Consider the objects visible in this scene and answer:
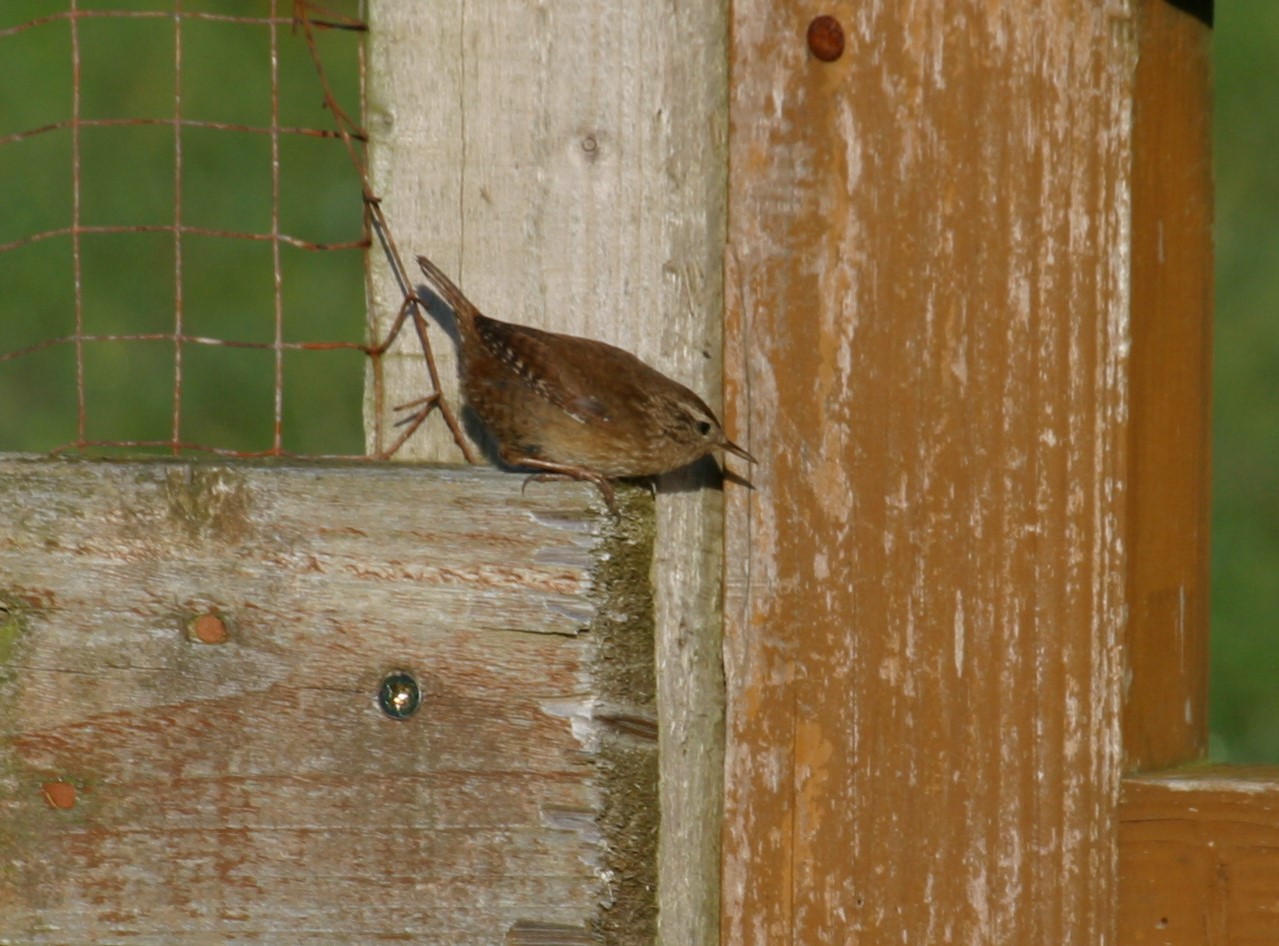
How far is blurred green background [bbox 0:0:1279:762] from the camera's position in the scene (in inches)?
254

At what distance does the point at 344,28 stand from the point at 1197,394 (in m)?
1.27

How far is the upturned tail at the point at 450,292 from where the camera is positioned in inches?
93.7

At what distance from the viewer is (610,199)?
2340mm

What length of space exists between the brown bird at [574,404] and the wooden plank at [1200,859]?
0.66m

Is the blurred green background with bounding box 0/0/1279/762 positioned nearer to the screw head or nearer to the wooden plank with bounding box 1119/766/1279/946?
the wooden plank with bounding box 1119/766/1279/946

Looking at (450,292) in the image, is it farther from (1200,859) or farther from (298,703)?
(1200,859)

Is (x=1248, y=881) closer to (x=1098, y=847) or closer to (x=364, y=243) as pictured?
(x=1098, y=847)

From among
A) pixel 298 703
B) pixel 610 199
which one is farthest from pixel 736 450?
pixel 298 703

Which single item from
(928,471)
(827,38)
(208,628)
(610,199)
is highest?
(827,38)

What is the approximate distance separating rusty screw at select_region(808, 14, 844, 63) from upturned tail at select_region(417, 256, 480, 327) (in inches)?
22.0

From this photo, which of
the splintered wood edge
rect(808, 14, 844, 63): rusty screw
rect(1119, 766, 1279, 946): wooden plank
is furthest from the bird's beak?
rect(1119, 766, 1279, 946): wooden plank

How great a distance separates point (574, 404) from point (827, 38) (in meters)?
0.89

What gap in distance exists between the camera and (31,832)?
2105 millimetres

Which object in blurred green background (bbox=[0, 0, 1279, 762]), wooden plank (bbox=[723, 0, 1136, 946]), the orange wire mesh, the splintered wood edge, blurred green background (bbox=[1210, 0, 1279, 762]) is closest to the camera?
the splintered wood edge
